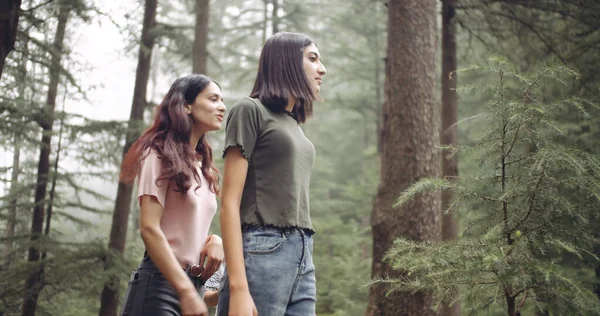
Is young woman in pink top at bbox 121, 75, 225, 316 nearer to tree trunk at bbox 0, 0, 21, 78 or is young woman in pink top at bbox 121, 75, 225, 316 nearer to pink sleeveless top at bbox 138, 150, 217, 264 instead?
pink sleeveless top at bbox 138, 150, 217, 264

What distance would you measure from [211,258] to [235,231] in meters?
0.57

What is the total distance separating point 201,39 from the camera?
369 inches

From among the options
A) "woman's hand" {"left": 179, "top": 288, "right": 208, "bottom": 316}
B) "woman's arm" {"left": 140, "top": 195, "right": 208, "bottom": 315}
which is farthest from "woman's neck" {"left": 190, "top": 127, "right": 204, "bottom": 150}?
"woman's hand" {"left": 179, "top": 288, "right": 208, "bottom": 316}

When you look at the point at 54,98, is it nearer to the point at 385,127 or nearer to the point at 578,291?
the point at 385,127

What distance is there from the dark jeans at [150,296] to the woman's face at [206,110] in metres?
0.83

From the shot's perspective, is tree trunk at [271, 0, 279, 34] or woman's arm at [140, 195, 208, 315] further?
tree trunk at [271, 0, 279, 34]

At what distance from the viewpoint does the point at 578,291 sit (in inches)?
91.0

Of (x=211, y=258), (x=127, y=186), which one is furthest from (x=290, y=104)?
(x=127, y=186)

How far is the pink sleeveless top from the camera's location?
7.61 ft

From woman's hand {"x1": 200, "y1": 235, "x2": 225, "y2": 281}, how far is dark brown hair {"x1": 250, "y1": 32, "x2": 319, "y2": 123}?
0.77 metres

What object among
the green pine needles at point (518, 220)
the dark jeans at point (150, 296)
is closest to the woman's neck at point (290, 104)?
the dark jeans at point (150, 296)

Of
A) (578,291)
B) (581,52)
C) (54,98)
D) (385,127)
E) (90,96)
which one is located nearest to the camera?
(578,291)

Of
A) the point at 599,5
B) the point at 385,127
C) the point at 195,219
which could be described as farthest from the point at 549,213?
the point at 599,5

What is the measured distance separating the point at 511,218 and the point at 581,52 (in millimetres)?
5954
